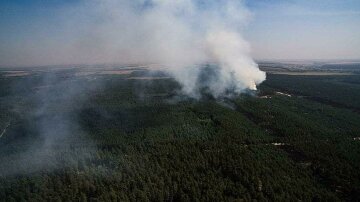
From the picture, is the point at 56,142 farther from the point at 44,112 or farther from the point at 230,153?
the point at 44,112

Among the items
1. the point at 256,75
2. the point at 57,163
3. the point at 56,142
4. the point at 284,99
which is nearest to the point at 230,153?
the point at 57,163

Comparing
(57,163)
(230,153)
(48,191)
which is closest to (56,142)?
(57,163)

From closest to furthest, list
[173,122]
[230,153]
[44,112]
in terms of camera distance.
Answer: [230,153] → [173,122] → [44,112]

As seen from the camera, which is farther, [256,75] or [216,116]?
[256,75]

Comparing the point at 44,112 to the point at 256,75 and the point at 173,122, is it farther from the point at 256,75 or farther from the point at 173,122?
the point at 256,75

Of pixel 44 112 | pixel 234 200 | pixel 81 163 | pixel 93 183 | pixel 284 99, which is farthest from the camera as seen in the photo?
pixel 284 99

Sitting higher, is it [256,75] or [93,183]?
[256,75]
